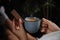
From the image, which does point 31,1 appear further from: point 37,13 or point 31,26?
point 31,26

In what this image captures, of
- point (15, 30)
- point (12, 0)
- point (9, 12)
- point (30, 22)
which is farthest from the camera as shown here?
point (12, 0)

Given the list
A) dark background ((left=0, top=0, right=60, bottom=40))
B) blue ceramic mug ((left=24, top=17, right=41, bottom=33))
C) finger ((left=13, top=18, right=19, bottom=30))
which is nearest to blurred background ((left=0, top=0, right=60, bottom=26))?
dark background ((left=0, top=0, right=60, bottom=40))

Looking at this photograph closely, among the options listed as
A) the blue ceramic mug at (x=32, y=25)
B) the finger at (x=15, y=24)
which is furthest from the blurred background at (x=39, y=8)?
the blue ceramic mug at (x=32, y=25)

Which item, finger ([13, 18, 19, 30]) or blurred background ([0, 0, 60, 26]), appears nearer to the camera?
finger ([13, 18, 19, 30])

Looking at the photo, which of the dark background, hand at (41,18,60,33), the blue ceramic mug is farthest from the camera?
the dark background

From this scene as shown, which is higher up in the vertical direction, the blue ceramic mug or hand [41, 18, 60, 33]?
the blue ceramic mug

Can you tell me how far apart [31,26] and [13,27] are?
226mm

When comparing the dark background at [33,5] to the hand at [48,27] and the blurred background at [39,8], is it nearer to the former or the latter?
the blurred background at [39,8]

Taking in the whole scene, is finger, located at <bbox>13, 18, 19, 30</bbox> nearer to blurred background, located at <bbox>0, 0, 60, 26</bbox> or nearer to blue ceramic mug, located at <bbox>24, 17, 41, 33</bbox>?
blue ceramic mug, located at <bbox>24, 17, 41, 33</bbox>

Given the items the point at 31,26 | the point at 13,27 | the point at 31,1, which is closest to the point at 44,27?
the point at 31,26

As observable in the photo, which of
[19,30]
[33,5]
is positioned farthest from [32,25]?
[33,5]

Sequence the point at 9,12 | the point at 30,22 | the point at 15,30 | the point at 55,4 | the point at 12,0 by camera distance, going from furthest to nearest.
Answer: the point at 55,4 → the point at 12,0 → the point at 9,12 → the point at 15,30 → the point at 30,22

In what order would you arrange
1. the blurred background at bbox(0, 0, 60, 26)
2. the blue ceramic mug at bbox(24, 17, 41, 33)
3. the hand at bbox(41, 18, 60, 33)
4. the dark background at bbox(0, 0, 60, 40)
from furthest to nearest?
the blurred background at bbox(0, 0, 60, 26), the dark background at bbox(0, 0, 60, 40), the hand at bbox(41, 18, 60, 33), the blue ceramic mug at bbox(24, 17, 41, 33)

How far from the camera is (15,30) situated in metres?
1.50
